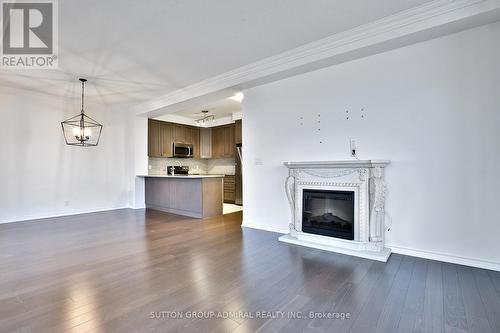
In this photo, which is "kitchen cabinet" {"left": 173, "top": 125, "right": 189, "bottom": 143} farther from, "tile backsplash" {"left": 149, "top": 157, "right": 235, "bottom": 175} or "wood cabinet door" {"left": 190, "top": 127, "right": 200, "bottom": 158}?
"tile backsplash" {"left": 149, "top": 157, "right": 235, "bottom": 175}

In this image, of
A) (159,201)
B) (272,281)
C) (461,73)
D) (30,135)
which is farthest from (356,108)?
(30,135)

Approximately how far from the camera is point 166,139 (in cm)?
773

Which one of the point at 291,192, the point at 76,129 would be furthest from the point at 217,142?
the point at 291,192

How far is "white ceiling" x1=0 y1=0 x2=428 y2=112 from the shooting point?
2609mm

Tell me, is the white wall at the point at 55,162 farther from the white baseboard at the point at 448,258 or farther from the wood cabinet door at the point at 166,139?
the white baseboard at the point at 448,258

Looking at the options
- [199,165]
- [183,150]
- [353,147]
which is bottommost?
[199,165]

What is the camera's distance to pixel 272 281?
2.38 m

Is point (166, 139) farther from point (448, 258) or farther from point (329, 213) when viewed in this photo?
point (448, 258)

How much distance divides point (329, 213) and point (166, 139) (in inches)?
230

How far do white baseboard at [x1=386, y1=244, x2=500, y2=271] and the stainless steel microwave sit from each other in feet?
21.3

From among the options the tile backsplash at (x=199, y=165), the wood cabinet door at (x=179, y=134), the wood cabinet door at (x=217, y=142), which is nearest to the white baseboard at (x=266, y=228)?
the tile backsplash at (x=199, y=165)

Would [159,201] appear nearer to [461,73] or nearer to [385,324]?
[385,324]

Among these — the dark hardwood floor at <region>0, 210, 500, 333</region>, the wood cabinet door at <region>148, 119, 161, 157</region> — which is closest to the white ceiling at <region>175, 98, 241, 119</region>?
the wood cabinet door at <region>148, 119, 161, 157</region>

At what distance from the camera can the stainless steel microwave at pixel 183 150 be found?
312 inches
